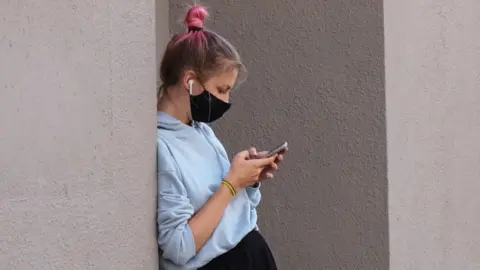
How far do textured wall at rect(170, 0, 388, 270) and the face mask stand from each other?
124 cm

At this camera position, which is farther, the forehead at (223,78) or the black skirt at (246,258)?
the forehead at (223,78)

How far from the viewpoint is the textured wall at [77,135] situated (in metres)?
2.26

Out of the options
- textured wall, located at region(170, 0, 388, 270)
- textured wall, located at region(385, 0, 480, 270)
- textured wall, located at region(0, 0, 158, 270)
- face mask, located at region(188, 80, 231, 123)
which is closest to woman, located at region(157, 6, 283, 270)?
face mask, located at region(188, 80, 231, 123)

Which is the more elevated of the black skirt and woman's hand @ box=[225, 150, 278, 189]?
woman's hand @ box=[225, 150, 278, 189]

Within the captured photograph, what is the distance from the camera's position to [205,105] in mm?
3193

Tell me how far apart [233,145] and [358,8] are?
3.19ft

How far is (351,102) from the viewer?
4.30 metres

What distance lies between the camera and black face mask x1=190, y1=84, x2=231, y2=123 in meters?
3.19

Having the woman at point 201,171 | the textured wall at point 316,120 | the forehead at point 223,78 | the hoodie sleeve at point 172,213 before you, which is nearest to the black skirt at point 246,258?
the woman at point 201,171

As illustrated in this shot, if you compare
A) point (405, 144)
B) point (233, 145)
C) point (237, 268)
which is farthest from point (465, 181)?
point (237, 268)

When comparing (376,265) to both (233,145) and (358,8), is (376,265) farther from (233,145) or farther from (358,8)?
(358,8)

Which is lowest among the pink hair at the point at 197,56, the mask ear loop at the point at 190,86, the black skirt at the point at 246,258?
the black skirt at the point at 246,258

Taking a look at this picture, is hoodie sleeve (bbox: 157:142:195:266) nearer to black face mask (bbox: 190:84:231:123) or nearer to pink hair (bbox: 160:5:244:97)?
black face mask (bbox: 190:84:231:123)

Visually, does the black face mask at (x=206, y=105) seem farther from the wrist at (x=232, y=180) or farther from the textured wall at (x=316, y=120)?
the textured wall at (x=316, y=120)
